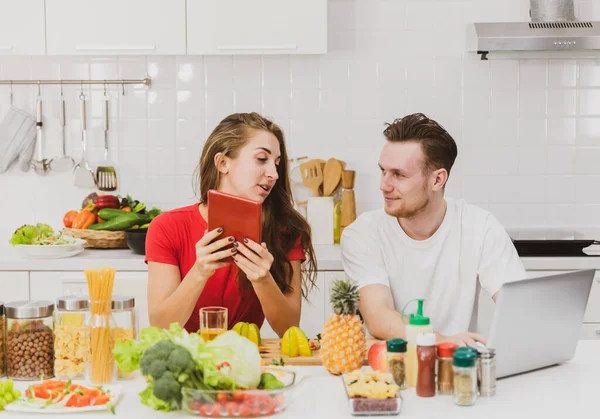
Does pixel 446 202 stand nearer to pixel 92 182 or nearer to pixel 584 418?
pixel 584 418

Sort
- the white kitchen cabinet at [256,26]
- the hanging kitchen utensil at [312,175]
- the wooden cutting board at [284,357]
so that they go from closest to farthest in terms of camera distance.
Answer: the wooden cutting board at [284,357] < the white kitchen cabinet at [256,26] < the hanging kitchen utensil at [312,175]

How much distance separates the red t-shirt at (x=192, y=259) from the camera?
256 centimetres

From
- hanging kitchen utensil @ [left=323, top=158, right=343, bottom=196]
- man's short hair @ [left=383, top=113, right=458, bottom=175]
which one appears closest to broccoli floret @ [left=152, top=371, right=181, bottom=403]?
man's short hair @ [left=383, top=113, right=458, bottom=175]

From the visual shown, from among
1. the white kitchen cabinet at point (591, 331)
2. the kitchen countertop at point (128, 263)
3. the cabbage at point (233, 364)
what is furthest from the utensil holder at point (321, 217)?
the cabbage at point (233, 364)

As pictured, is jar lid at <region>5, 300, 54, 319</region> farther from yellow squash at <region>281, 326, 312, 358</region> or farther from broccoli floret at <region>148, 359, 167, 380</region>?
yellow squash at <region>281, 326, 312, 358</region>

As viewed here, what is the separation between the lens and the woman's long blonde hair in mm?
2578

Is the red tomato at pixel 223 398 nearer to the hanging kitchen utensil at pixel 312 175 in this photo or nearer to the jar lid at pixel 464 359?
the jar lid at pixel 464 359

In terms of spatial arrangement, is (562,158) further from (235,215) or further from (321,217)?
(235,215)

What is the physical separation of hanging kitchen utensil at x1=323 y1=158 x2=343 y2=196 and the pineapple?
2086mm

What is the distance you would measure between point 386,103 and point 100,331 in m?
2.57

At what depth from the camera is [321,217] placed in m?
3.94

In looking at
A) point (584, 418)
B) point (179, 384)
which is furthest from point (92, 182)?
point (584, 418)

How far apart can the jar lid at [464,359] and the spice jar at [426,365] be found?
7 centimetres

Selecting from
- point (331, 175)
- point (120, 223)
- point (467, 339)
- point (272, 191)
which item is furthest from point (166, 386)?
point (331, 175)
